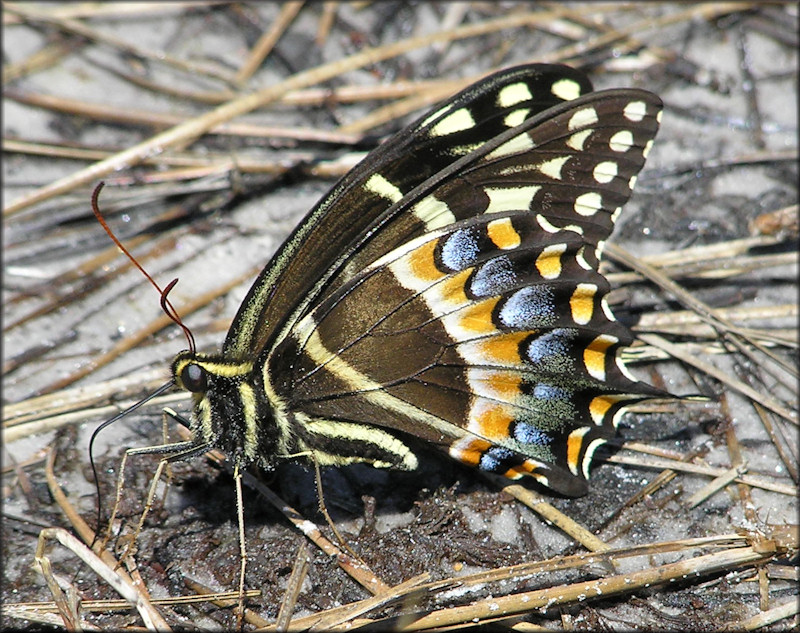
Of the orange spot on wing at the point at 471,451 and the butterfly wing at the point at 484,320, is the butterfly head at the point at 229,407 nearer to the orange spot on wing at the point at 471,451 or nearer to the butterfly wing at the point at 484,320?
the butterfly wing at the point at 484,320

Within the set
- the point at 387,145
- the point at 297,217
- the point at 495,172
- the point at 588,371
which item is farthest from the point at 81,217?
the point at 588,371

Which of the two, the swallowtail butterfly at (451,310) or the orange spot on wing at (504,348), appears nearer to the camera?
the swallowtail butterfly at (451,310)

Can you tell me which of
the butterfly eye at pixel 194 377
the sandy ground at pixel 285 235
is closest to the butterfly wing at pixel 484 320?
the butterfly eye at pixel 194 377

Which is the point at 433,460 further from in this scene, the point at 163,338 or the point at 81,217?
the point at 81,217

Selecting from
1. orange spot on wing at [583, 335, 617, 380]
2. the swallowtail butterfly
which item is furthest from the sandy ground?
orange spot on wing at [583, 335, 617, 380]

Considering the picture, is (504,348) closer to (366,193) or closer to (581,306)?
(581,306)

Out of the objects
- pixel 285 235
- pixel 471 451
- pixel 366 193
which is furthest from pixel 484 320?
pixel 285 235
